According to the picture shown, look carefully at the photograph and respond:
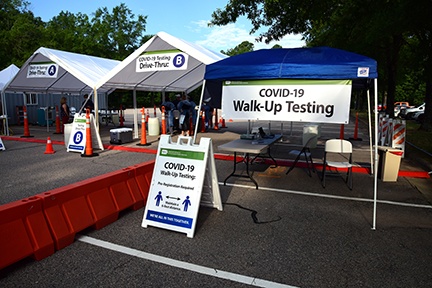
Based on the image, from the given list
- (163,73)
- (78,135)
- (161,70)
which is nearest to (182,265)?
(78,135)

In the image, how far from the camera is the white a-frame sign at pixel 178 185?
421 cm

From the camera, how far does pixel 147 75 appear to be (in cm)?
1378

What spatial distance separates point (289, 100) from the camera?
5.34 m

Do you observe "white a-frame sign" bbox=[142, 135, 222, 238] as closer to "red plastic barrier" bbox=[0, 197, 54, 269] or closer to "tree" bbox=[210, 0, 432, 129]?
"red plastic barrier" bbox=[0, 197, 54, 269]

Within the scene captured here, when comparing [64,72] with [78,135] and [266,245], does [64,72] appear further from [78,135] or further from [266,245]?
[266,245]

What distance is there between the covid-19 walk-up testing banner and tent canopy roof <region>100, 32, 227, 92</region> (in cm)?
406

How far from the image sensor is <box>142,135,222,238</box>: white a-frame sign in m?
4.21

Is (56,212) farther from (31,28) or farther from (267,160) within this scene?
(31,28)

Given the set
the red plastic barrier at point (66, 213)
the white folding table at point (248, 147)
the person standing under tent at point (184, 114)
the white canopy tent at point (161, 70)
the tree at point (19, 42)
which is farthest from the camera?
the tree at point (19, 42)

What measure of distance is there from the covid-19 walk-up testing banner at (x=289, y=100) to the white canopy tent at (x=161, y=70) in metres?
4.02

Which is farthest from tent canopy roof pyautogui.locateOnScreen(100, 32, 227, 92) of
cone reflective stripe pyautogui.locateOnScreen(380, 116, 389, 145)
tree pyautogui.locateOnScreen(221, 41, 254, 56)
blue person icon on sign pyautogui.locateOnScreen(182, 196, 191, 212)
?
tree pyautogui.locateOnScreen(221, 41, 254, 56)

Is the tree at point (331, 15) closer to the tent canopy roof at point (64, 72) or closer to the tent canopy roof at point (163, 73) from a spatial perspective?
the tent canopy roof at point (163, 73)

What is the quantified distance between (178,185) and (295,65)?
2.73 m

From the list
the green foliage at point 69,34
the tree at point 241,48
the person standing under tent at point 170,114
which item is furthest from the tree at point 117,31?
the person standing under tent at point 170,114
